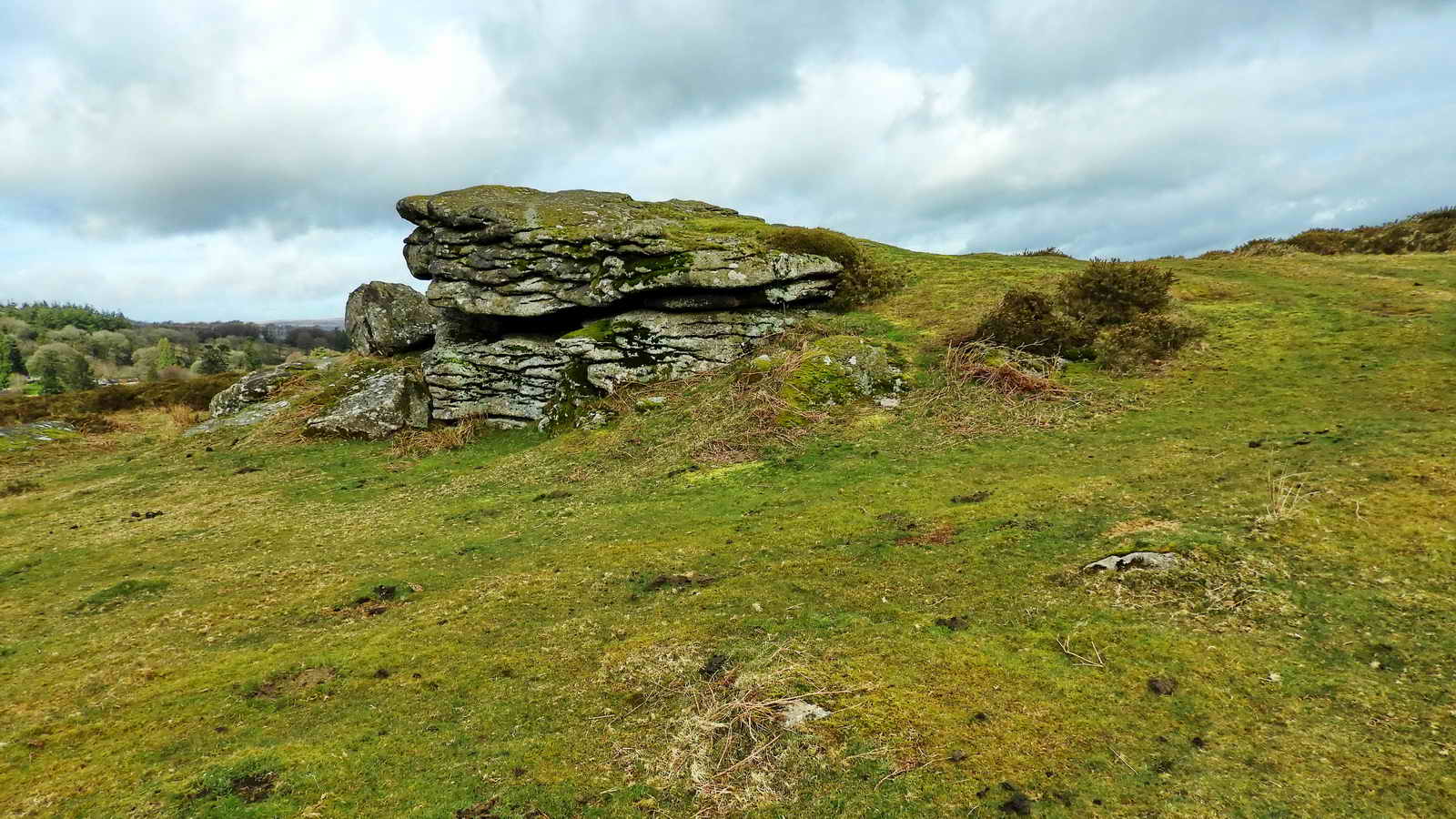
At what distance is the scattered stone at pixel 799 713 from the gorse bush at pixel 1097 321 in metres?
13.6

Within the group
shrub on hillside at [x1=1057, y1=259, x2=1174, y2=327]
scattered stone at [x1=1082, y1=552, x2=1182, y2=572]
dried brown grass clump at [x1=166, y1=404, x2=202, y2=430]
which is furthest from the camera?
dried brown grass clump at [x1=166, y1=404, x2=202, y2=430]

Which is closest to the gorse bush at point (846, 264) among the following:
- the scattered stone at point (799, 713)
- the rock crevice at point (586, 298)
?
the rock crevice at point (586, 298)

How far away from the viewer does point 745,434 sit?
15.9 m

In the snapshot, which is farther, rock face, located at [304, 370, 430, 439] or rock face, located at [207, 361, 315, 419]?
rock face, located at [207, 361, 315, 419]

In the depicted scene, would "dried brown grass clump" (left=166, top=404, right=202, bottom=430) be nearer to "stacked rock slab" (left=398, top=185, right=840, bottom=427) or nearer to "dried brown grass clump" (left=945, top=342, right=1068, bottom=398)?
"stacked rock slab" (left=398, top=185, right=840, bottom=427)

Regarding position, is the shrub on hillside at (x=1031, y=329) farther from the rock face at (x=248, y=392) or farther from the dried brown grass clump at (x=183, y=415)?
the dried brown grass clump at (x=183, y=415)

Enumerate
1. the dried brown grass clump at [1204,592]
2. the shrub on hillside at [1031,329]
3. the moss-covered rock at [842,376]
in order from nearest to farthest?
1. the dried brown grass clump at [1204,592]
2. the moss-covered rock at [842,376]
3. the shrub on hillside at [1031,329]

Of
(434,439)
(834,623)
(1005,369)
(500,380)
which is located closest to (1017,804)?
(834,623)

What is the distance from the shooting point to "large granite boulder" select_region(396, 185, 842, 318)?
21.3 meters

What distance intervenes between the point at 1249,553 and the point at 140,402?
154 ft

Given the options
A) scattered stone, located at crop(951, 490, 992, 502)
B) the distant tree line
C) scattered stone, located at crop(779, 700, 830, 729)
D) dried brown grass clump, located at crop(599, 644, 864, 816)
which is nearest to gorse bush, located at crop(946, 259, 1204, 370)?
scattered stone, located at crop(951, 490, 992, 502)

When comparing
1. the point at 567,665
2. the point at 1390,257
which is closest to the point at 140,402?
the point at 567,665

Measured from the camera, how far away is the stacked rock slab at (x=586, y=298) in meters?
20.8

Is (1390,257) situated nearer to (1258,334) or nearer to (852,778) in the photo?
(1258,334)
